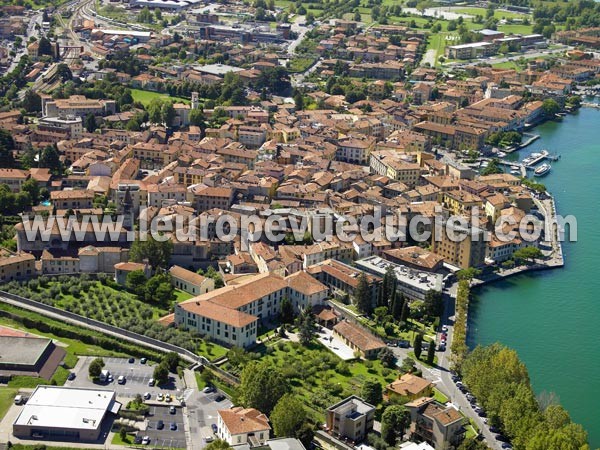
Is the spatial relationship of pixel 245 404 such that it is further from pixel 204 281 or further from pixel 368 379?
pixel 204 281

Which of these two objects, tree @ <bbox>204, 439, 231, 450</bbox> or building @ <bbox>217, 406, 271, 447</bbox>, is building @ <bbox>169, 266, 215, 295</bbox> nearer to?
building @ <bbox>217, 406, 271, 447</bbox>

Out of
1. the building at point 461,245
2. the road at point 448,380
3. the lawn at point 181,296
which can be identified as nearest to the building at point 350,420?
the road at point 448,380

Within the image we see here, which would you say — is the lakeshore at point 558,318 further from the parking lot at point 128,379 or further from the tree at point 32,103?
the tree at point 32,103

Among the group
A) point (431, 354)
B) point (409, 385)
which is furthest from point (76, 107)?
point (409, 385)

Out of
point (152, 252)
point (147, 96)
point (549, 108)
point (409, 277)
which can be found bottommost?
point (409, 277)

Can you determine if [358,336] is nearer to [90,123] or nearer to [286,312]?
[286,312]
